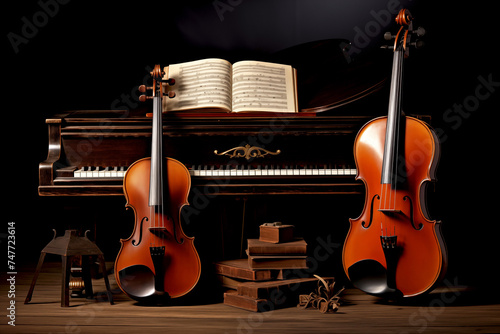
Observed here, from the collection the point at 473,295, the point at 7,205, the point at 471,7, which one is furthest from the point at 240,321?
the point at 471,7

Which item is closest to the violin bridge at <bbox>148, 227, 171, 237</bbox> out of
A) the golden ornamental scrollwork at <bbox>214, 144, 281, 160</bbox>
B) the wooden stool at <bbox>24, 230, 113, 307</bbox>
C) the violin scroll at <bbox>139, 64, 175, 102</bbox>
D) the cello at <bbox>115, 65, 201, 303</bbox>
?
the cello at <bbox>115, 65, 201, 303</bbox>

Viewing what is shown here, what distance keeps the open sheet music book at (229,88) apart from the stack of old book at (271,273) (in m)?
0.74

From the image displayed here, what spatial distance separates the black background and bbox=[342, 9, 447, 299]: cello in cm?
128

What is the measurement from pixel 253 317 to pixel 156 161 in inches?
36.1

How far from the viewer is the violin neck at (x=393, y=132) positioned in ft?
8.40

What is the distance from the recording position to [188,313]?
2.59 m

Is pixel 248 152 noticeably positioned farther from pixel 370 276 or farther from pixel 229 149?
pixel 370 276

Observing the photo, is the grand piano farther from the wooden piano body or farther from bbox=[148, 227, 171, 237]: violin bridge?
bbox=[148, 227, 171, 237]: violin bridge

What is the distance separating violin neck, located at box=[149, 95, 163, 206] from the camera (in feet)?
8.63

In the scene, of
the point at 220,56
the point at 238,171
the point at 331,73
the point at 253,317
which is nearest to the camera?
the point at 253,317

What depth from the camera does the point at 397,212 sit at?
2559 mm

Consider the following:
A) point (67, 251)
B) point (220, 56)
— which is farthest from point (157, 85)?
point (220, 56)

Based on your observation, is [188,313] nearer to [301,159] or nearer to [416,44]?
[301,159]

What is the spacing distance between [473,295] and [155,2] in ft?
9.84
